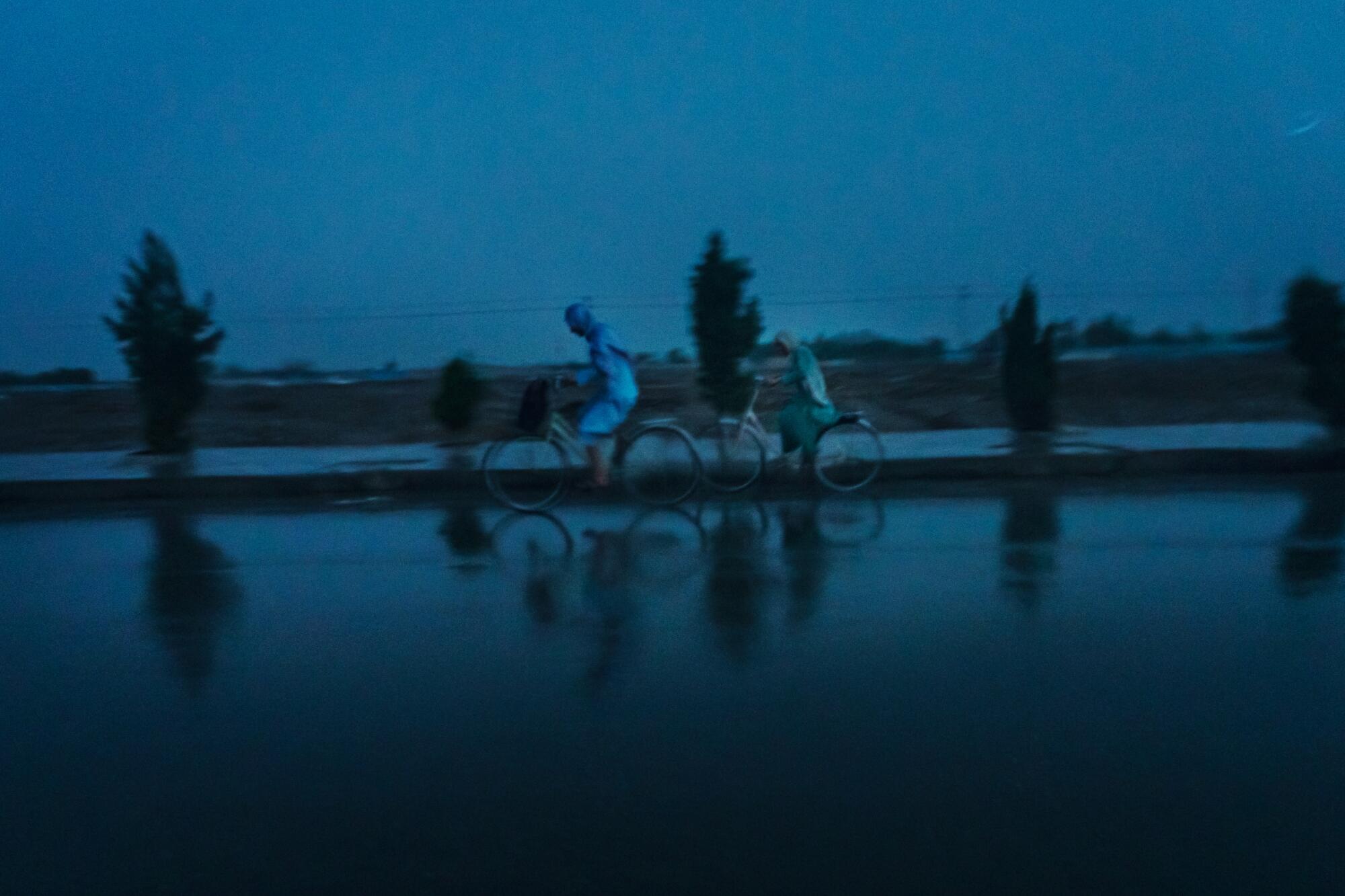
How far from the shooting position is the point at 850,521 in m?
8.57

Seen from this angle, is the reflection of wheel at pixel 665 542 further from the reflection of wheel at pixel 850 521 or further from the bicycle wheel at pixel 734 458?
the reflection of wheel at pixel 850 521

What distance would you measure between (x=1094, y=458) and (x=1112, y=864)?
8.36 metres

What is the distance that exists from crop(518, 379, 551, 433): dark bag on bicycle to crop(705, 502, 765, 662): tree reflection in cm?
167

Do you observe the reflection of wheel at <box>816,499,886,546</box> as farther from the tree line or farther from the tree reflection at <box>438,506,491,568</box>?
the tree line

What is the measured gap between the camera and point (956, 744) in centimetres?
387

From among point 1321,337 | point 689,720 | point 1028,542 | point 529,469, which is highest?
point 1321,337

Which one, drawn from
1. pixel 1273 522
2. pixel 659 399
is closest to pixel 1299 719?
pixel 1273 522

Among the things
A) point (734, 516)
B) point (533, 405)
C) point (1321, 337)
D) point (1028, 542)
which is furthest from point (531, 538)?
point (1321, 337)

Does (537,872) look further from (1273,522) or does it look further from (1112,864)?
(1273,522)

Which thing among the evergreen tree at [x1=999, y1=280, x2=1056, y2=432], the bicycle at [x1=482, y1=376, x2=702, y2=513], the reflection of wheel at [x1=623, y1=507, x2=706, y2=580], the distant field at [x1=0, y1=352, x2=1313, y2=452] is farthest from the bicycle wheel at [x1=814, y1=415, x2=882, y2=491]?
the distant field at [x1=0, y1=352, x2=1313, y2=452]

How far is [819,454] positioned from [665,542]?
2585 millimetres

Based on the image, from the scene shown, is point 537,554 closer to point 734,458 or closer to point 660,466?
point 660,466

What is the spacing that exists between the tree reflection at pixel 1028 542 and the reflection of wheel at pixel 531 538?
2783 mm

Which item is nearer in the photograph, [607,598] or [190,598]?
[607,598]
